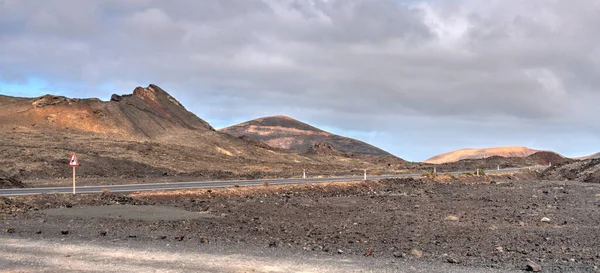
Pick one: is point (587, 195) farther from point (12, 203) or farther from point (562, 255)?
point (12, 203)

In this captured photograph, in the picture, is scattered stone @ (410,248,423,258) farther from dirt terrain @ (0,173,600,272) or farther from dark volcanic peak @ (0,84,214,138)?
dark volcanic peak @ (0,84,214,138)

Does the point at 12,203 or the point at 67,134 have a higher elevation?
the point at 67,134

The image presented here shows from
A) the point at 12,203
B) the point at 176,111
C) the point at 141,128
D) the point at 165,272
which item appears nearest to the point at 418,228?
the point at 165,272

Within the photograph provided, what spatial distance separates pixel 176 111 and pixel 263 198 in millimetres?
78193

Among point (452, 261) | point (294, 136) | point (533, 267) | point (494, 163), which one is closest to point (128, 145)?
point (494, 163)

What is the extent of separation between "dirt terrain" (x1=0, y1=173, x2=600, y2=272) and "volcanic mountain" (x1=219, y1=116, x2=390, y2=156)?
121 metres

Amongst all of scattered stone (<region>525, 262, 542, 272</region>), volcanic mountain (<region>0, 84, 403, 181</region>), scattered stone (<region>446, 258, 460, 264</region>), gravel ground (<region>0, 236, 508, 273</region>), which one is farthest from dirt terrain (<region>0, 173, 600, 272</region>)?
volcanic mountain (<region>0, 84, 403, 181</region>)

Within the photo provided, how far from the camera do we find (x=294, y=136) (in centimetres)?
15762

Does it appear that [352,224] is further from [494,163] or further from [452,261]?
[494,163]

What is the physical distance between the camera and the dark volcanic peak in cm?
7012

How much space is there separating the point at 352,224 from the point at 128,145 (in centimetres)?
5232

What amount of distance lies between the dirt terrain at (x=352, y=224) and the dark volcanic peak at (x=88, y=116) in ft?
169

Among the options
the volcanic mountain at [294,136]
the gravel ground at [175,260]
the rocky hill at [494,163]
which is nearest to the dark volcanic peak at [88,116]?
the rocky hill at [494,163]

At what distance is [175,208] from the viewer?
20.7 m
